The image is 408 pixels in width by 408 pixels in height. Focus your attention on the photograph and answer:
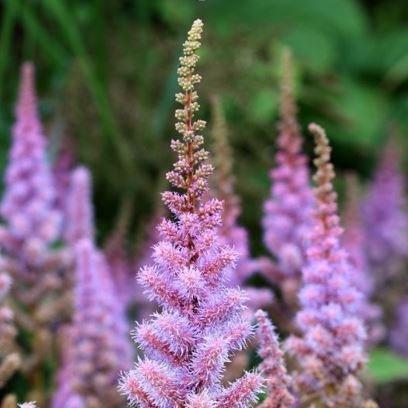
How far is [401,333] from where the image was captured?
17.1 ft

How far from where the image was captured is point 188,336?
1.64m

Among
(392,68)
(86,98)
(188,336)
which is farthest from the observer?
(392,68)

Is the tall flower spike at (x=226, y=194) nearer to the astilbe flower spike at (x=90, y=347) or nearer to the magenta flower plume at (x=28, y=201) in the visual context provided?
the astilbe flower spike at (x=90, y=347)

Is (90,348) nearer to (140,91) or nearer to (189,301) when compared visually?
(189,301)

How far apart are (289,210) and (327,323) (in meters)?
1.15

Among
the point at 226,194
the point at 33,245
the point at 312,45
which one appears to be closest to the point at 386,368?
the point at 226,194

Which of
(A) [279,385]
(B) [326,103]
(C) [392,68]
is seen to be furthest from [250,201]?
(A) [279,385]

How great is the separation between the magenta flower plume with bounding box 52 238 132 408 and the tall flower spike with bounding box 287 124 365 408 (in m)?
0.91

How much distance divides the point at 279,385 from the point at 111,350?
1.49m

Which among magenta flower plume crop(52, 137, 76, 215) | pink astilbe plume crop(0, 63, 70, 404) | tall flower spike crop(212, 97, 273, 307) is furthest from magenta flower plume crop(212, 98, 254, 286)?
magenta flower plume crop(52, 137, 76, 215)

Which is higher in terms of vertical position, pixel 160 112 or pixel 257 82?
pixel 257 82

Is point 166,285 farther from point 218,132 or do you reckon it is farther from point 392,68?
point 392,68

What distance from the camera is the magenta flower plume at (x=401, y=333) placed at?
5191 mm

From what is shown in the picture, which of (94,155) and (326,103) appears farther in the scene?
(326,103)
